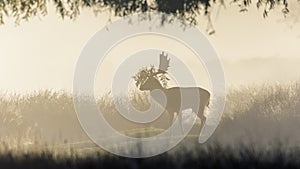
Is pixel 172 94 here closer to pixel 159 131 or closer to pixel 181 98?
pixel 181 98

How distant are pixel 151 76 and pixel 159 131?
151cm

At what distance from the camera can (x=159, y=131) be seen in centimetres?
1731

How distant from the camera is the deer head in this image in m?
17.5

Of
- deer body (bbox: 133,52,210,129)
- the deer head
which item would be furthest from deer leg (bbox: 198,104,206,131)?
the deer head

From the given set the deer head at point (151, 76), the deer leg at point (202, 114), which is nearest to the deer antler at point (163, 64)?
the deer head at point (151, 76)

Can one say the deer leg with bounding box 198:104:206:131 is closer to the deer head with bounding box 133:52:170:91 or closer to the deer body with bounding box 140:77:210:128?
the deer body with bounding box 140:77:210:128

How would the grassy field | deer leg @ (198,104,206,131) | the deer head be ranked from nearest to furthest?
1. the grassy field
2. the deer head
3. deer leg @ (198,104,206,131)

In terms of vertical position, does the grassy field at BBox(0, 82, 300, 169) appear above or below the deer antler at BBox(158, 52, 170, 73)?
below

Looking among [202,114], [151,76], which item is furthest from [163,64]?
[202,114]

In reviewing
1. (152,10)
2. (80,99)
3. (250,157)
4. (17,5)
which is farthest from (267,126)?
(250,157)

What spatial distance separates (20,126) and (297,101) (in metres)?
9.85

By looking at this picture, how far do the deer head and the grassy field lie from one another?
47.6 inches

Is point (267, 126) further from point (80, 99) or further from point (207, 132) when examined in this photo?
point (80, 99)

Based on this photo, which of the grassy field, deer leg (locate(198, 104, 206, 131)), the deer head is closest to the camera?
the grassy field
